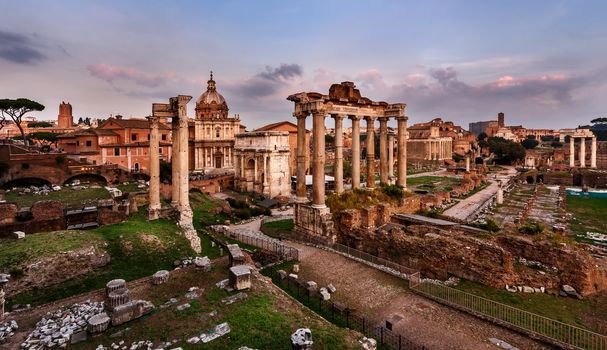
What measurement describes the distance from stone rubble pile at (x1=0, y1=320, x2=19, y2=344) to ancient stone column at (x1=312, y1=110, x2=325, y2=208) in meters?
13.2

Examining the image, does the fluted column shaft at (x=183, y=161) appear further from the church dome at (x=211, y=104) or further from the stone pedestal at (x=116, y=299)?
the church dome at (x=211, y=104)

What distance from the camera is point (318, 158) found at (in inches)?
737

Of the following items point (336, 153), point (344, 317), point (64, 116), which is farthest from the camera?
point (64, 116)

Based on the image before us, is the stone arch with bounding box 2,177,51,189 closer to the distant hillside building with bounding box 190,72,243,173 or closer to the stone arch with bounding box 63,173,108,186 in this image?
the stone arch with bounding box 63,173,108,186

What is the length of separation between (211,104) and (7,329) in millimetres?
52546

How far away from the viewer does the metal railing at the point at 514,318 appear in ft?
29.3

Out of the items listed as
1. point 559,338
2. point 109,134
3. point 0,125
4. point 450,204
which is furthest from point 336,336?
point 0,125

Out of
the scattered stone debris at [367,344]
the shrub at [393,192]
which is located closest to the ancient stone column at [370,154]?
the shrub at [393,192]

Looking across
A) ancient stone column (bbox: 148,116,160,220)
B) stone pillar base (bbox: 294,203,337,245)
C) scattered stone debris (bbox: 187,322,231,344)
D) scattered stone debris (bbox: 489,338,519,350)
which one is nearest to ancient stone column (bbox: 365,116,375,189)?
stone pillar base (bbox: 294,203,337,245)

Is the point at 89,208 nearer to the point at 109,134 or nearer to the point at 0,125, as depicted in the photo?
the point at 109,134

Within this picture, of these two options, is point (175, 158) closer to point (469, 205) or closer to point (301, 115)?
point (301, 115)

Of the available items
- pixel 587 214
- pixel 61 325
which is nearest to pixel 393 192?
pixel 61 325

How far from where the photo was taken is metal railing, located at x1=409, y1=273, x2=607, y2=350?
8.94m

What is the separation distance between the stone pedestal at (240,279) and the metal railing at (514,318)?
626 cm
